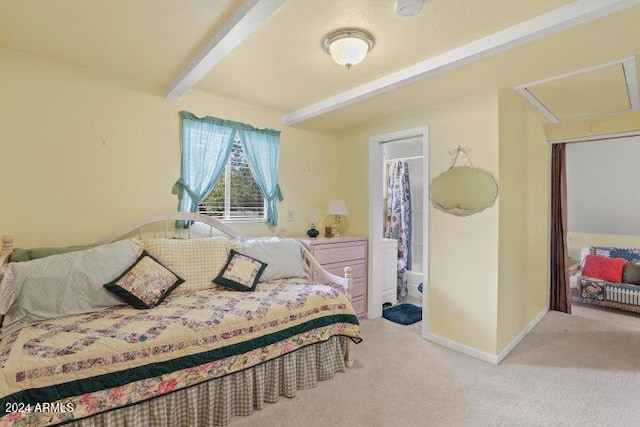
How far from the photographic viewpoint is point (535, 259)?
366 cm

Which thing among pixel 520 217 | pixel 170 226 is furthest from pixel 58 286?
pixel 520 217

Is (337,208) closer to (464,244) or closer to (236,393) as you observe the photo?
(464,244)

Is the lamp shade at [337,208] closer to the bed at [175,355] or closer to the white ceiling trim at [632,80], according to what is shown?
the bed at [175,355]

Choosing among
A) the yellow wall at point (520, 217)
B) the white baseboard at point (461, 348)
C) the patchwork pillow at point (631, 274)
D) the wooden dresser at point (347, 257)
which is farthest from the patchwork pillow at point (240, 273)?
the patchwork pillow at point (631, 274)

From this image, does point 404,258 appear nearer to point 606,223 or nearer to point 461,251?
point 461,251

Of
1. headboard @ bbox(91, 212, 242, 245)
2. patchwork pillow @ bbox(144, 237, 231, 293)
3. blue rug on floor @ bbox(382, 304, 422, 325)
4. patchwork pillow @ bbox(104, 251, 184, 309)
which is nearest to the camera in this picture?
patchwork pillow @ bbox(104, 251, 184, 309)

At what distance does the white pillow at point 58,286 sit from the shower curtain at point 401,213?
3608 mm

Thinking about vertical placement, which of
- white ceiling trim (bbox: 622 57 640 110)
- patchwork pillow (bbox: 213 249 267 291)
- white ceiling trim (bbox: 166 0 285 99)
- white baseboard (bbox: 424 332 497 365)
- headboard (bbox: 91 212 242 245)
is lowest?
white baseboard (bbox: 424 332 497 365)

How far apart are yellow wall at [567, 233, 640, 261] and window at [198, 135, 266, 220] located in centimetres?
522

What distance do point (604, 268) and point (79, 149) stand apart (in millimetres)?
6164

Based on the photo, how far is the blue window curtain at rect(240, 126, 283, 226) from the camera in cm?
338

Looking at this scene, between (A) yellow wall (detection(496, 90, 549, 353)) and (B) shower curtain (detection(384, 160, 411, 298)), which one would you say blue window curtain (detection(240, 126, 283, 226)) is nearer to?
(B) shower curtain (detection(384, 160, 411, 298))

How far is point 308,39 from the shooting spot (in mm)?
2002

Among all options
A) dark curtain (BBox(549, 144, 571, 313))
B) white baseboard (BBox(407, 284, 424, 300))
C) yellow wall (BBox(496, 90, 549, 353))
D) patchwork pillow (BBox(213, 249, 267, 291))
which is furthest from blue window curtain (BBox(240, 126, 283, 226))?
dark curtain (BBox(549, 144, 571, 313))
